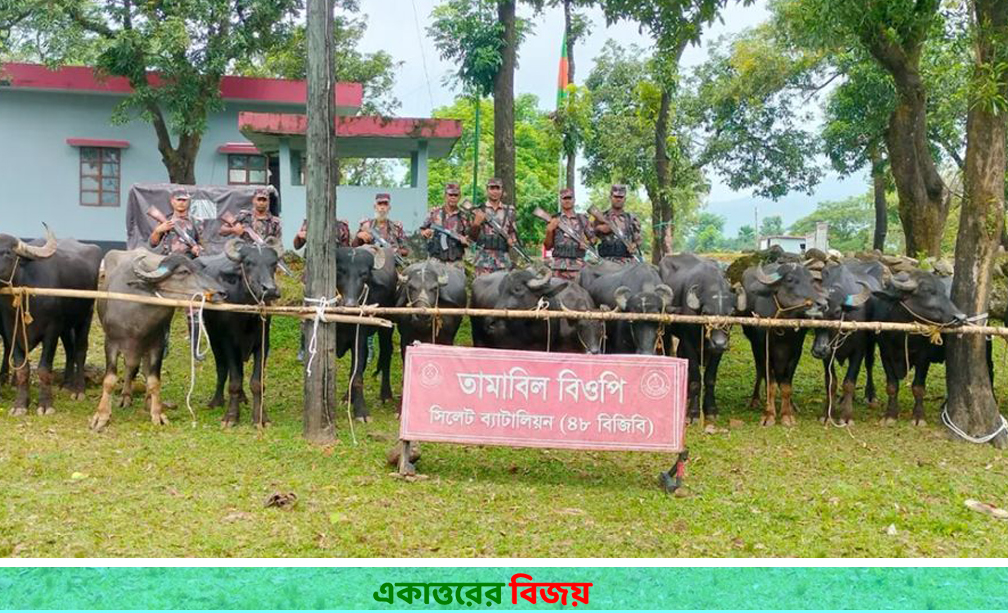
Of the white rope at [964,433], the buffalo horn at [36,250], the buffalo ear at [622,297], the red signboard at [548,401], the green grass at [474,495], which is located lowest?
the green grass at [474,495]

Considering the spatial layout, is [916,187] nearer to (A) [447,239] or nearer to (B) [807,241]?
(A) [447,239]

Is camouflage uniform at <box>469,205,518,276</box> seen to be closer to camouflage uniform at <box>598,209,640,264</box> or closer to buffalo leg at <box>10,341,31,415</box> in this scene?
camouflage uniform at <box>598,209,640,264</box>

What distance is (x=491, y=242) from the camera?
13156 mm

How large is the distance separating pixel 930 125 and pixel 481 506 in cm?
2075

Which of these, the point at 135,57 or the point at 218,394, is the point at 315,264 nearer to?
the point at 218,394

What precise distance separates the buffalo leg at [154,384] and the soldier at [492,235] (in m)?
4.56

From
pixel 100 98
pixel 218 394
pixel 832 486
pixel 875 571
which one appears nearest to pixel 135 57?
pixel 100 98

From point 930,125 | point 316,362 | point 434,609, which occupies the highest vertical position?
point 930,125

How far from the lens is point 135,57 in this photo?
66.4 feet

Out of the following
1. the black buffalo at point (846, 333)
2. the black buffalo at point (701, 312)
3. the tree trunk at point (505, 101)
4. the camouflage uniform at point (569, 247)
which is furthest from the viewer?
the tree trunk at point (505, 101)

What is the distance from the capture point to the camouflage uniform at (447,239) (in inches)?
A: 510

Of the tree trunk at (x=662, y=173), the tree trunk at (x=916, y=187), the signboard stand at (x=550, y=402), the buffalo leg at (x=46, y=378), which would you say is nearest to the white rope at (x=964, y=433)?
the signboard stand at (x=550, y=402)

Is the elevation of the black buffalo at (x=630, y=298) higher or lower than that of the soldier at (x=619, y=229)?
lower

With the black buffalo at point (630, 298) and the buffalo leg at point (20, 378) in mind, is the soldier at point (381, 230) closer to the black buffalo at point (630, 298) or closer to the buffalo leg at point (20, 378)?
the black buffalo at point (630, 298)
